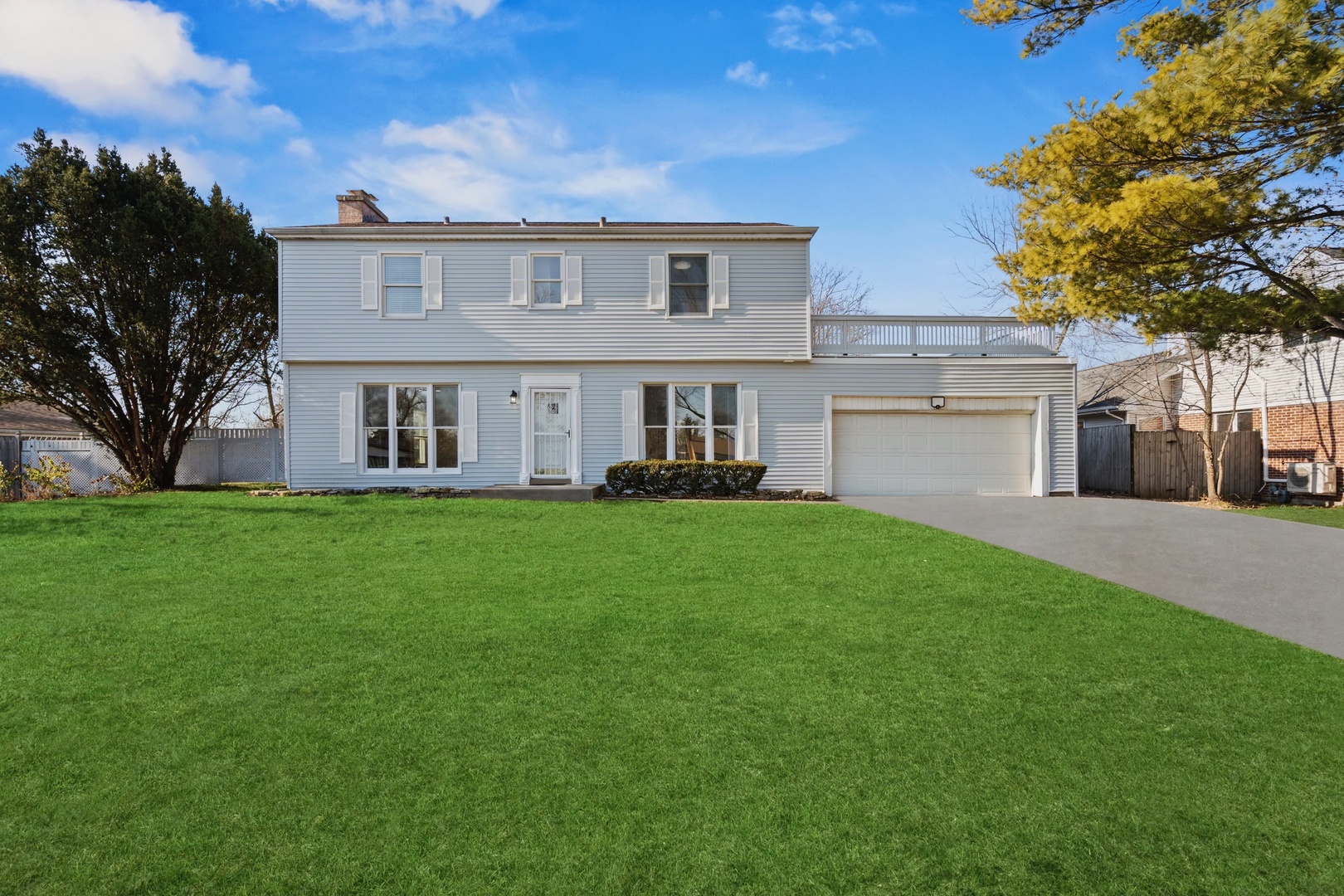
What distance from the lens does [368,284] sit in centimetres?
1562

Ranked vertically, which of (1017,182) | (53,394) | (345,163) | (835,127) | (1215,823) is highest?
(345,163)

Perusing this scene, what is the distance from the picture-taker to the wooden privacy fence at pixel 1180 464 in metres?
17.1

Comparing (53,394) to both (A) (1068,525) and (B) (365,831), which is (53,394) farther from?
(A) (1068,525)

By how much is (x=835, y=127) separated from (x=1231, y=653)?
939 cm

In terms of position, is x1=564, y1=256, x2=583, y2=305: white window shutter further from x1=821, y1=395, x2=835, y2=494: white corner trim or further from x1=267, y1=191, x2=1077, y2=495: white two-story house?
x1=821, y1=395, x2=835, y2=494: white corner trim

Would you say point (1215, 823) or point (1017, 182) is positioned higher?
point (1017, 182)

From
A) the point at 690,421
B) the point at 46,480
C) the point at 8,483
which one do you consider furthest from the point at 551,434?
the point at 8,483

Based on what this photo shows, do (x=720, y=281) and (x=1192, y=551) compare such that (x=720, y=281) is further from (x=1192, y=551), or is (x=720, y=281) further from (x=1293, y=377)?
(x=1293, y=377)

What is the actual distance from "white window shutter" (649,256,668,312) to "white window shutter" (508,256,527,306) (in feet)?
8.70

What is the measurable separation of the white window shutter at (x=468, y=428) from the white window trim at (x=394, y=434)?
0.04 meters

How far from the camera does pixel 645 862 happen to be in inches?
117

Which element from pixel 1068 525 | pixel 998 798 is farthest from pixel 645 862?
pixel 1068 525

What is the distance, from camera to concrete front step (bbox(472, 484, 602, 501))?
44.4ft

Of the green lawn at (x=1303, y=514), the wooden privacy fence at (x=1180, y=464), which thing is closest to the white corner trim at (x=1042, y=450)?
the green lawn at (x=1303, y=514)
